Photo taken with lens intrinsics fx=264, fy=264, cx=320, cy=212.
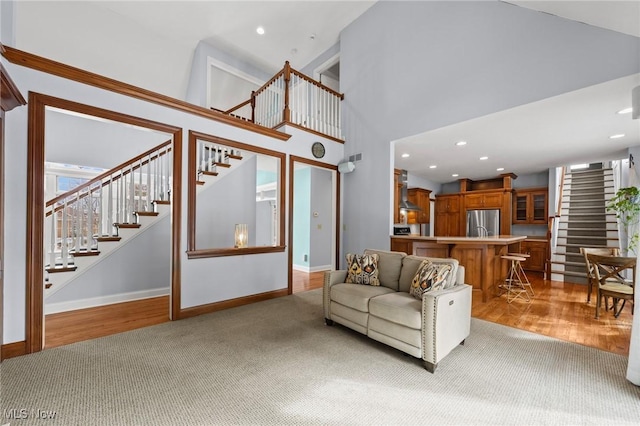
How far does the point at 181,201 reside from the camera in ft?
10.9

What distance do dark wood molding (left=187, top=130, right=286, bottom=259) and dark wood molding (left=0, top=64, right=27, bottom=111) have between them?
1.49m

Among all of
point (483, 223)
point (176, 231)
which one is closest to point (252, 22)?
point (176, 231)

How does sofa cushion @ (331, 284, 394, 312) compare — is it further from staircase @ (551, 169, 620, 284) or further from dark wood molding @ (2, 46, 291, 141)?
staircase @ (551, 169, 620, 284)

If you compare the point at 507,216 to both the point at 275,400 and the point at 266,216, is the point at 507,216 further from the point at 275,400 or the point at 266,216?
the point at 275,400

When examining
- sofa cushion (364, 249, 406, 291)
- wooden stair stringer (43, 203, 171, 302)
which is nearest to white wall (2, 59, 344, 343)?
wooden stair stringer (43, 203, 171, 302)

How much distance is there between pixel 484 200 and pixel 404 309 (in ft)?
21.3

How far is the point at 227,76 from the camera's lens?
20.5 feet

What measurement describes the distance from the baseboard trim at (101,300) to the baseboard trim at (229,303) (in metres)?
1.50

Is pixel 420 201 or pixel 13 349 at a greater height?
pixel 420 201

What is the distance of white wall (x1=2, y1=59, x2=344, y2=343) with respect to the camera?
7.70 ft

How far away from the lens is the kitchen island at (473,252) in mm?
4227

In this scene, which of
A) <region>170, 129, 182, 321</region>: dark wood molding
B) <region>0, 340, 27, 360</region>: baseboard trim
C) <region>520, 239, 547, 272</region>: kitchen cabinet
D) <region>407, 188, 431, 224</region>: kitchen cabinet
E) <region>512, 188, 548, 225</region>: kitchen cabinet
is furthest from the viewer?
<region>407, 188, 431, 224</region>: kitchen cabinet

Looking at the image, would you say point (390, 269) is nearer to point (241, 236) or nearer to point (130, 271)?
point (241, 236)

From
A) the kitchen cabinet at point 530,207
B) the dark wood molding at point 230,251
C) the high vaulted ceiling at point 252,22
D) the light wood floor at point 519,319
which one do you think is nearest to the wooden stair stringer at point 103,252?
the light wood floor at point 519,319
